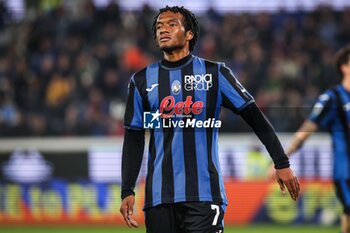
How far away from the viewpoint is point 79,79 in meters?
12.7

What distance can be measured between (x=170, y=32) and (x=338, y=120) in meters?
2.61

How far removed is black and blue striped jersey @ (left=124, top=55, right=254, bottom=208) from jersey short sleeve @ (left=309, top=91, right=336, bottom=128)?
2281 mm

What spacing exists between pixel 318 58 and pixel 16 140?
202 inches

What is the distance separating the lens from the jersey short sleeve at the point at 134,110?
4309 millimetres

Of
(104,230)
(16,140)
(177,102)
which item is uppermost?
(177,102)

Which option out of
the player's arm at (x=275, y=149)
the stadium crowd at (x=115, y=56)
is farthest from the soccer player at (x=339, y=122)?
the stadium crowd at (x=115, y=56)

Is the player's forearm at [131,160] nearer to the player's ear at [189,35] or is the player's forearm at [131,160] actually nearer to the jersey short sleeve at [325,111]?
the player's ear at [189,35]

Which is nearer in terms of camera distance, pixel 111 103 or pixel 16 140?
pixel 16 140

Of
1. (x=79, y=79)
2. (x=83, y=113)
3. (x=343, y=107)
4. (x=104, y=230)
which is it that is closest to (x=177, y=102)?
(x=343, y=107)

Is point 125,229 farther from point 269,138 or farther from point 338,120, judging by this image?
point 269,138

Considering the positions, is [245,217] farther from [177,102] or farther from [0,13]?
[177,102]

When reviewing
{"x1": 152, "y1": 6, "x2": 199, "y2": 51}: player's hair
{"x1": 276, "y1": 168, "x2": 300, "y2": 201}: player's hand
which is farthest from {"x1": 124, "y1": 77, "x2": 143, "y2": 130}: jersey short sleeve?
{"x1": 276, "y1": 168, "x2": 300, "y2": 201}: player's hand

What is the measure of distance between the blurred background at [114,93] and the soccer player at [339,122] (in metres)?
2.07

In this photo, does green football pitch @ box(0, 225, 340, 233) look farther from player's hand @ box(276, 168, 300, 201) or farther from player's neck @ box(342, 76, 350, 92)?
player's hand @ box(276, 168, 300, 201)
